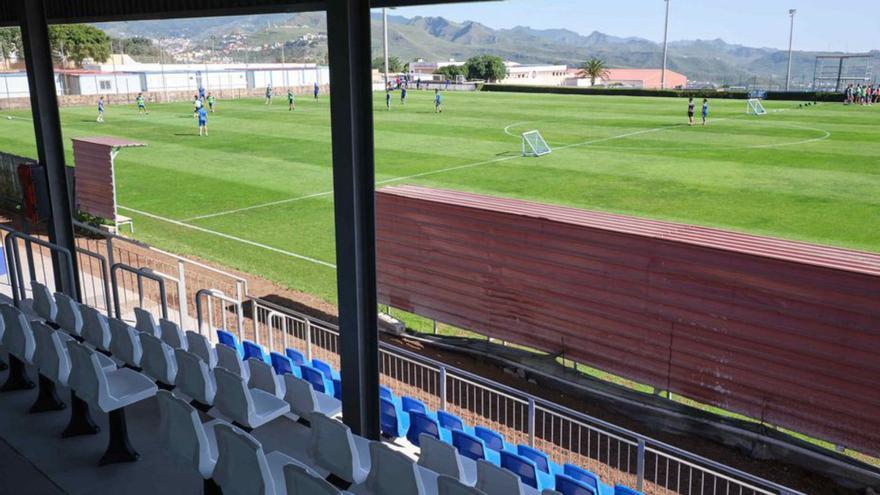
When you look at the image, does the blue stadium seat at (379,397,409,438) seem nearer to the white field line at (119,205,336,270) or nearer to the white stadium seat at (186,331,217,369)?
the white stadium seat at (186,331,217,369)

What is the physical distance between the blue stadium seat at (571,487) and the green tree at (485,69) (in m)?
98.2

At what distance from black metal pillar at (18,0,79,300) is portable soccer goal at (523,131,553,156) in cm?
1895

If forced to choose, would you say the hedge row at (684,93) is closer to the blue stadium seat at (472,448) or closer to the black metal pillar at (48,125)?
the black metal pillar at (48,125)

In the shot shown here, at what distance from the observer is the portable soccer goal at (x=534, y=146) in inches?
1053

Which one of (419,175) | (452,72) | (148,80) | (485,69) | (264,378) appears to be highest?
(485,69)

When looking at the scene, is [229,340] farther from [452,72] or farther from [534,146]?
[452,72]

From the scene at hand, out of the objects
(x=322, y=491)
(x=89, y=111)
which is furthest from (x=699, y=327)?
(x=89, y=111)

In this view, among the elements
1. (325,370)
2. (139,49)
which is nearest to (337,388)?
(325,370)

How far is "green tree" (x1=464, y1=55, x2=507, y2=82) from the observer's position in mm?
103312

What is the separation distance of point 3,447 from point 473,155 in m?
22.1

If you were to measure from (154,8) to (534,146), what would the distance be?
67.0ft

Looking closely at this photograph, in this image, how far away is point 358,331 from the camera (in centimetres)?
625

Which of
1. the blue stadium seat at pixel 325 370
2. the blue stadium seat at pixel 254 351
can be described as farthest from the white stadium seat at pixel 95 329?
the blue stadium seat at pixel 325 370

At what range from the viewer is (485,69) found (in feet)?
340
